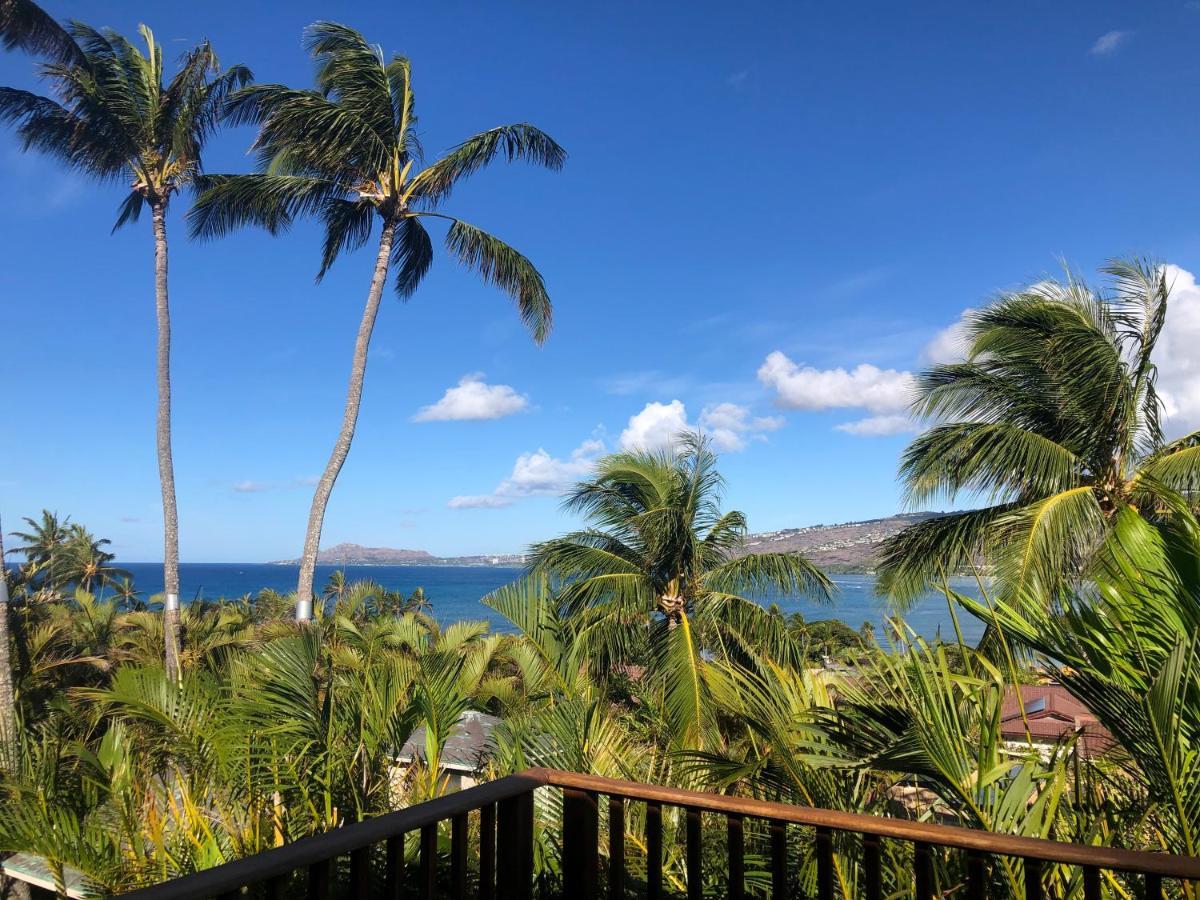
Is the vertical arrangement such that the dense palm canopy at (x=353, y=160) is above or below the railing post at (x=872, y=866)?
above

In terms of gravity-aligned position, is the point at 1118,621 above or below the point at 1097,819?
above

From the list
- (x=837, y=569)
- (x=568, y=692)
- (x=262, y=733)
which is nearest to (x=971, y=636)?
(x=837, y=569)

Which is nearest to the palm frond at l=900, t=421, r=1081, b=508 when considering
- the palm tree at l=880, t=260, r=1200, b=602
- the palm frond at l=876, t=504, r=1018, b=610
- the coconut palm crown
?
the palm tree at l=880, t=260, r=1200, b=602

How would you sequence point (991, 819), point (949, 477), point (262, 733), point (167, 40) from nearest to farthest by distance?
point (991, 819) → point (262, 733) → point (949, 477) → point (167, 40)

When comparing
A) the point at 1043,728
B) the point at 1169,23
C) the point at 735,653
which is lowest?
the point at 1043,728

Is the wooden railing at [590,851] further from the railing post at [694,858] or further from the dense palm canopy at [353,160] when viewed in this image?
the dense palm canopy at [353,160]

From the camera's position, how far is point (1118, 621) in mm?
2807

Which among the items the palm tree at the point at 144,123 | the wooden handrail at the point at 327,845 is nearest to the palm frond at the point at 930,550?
the wooden handrail at the point at 327,845

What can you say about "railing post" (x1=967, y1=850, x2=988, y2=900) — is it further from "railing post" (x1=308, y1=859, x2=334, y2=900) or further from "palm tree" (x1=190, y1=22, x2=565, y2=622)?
"palm tree" (x1=190, y1=22, x2=565, y2=622)

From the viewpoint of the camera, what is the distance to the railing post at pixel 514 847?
2148mm

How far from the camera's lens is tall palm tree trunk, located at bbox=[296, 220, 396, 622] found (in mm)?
10211

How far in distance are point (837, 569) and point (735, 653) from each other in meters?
1.83

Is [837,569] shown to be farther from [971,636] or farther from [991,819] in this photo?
[991,819]

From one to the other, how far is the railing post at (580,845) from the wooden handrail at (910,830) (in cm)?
12
